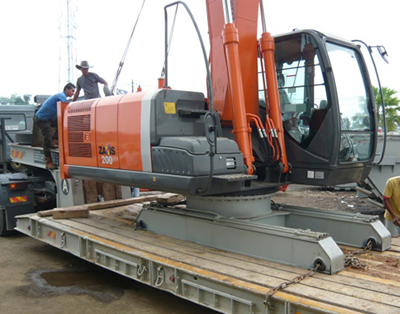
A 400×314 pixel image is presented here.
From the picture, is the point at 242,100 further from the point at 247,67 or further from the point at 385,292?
the point at 385,292

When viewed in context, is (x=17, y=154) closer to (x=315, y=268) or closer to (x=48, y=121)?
(x=48, y=121)

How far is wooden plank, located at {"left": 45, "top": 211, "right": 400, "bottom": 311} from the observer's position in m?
3.11

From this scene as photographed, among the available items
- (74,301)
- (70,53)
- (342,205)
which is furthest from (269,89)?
(70,53)

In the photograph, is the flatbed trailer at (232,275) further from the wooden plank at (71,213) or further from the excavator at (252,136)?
the wooden plank at (71,213)

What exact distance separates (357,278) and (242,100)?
2031 millimetres

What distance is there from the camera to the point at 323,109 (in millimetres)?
4367

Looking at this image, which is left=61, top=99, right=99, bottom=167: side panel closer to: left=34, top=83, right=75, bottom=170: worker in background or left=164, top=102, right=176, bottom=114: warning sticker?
left=34, top=83, right=75, bottom=170: worker in background

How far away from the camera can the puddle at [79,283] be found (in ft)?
16.6

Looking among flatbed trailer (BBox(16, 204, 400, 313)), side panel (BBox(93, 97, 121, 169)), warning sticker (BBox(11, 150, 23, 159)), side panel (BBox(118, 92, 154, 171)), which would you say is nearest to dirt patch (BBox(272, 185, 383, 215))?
flatbed trailer (BBox(16, 204, 400, 313))

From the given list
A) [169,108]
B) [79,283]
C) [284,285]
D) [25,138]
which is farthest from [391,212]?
[25,138]

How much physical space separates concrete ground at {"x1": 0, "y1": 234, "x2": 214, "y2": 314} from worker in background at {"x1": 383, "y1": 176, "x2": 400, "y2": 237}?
8.45ft

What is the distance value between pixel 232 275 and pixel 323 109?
1.98 metres

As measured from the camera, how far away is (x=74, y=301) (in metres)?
4.79

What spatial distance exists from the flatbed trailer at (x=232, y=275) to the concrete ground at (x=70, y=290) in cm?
42
